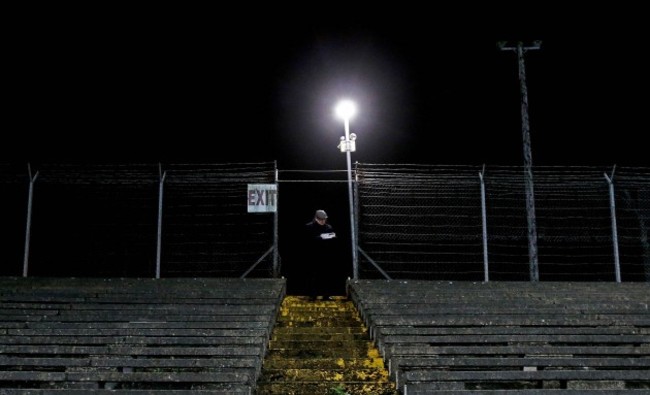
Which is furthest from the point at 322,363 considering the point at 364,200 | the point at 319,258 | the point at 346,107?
the point at 346,107

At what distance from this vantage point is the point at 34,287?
31.3 ft

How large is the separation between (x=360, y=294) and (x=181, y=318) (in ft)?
8.76

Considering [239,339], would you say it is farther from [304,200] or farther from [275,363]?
[304,200]

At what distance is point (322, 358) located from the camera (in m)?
6.93

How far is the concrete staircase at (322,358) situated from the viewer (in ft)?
20.5

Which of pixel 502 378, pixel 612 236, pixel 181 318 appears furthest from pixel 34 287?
pixel 612 236

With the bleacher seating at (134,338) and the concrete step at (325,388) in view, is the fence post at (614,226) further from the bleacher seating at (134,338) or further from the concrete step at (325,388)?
the concrete step at (325,388)

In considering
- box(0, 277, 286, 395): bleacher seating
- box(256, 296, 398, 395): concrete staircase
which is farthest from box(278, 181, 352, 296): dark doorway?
box(0, 277, 286, 395): bleacher seating

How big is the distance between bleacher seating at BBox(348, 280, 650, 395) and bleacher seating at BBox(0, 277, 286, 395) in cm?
152

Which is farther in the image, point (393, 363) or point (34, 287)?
point (34, 287)

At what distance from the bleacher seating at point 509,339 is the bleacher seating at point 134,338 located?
152cm

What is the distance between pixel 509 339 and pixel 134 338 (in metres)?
4.18

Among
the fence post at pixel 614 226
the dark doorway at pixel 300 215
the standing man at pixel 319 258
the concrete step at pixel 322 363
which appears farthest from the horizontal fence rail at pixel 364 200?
the dark doorway at pixel 300 215

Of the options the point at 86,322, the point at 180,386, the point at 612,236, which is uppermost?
the point at 612,236
